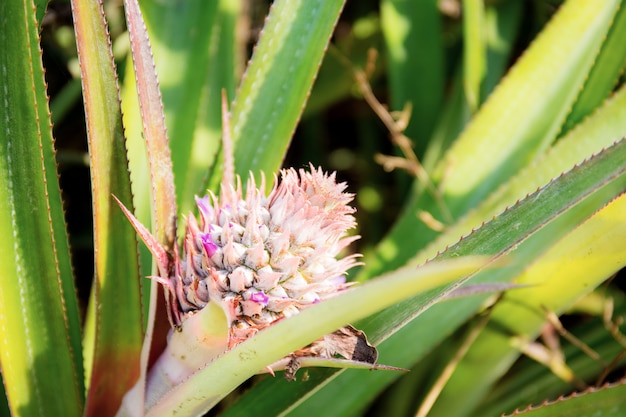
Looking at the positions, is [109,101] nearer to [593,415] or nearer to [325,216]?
[325,216]

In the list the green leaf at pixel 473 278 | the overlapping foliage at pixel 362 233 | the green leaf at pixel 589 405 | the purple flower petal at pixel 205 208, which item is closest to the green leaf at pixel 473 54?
the overlapping foliage at pixel 362 233

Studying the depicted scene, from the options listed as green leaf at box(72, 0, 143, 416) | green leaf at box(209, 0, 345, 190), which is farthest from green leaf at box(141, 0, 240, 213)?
green leaf at box(72, 0, 143, 416)

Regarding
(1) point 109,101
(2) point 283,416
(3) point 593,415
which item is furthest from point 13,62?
(3) point 593,415

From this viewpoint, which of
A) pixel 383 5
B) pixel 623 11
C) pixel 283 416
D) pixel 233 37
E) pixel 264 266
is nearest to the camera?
pixel 264 266

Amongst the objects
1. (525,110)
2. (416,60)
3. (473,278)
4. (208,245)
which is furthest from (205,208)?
(416,60)

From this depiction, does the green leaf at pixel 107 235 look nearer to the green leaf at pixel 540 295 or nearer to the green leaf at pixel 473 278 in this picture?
the green leaf at pixel 473 278

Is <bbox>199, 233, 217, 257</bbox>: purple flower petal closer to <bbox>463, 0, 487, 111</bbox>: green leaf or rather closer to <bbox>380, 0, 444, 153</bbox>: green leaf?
<bbox>463, 0, 487, 111</bbox>: green leaf

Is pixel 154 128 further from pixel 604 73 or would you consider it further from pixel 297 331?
pixel 604 73
